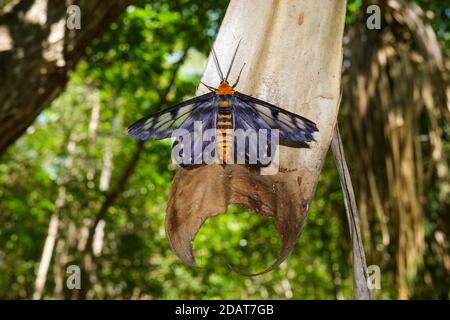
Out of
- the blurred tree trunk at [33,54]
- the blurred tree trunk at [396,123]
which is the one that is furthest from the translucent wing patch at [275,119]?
the blurred tree trunk at [396,123]

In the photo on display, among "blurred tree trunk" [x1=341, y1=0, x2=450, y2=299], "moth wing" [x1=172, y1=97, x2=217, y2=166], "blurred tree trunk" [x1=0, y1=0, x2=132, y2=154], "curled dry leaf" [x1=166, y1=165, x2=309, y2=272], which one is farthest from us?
"blurred tree trunk" [x1=341, y1=0, x2=450, y2=299]

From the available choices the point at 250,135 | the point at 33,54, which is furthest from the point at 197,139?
the point at 33,54

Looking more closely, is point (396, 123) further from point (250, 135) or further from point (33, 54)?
point (33, 54)

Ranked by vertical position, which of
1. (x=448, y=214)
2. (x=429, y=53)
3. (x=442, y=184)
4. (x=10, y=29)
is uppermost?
(x=10, y=29)

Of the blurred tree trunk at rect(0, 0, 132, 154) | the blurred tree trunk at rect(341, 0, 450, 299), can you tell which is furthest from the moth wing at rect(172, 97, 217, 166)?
the blurred tree trunk at rect(341, 0, 450, 299)

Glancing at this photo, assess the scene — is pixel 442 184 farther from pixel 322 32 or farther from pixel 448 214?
pixel 322 32

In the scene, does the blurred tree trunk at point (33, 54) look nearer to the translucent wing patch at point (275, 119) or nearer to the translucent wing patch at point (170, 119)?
the translucent wing patch at point (170, 119)

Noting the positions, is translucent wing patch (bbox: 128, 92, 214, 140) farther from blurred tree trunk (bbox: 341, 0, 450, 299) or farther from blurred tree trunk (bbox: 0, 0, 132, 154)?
blurred tree trunk (bbox: 341, 0, 450, 299)
